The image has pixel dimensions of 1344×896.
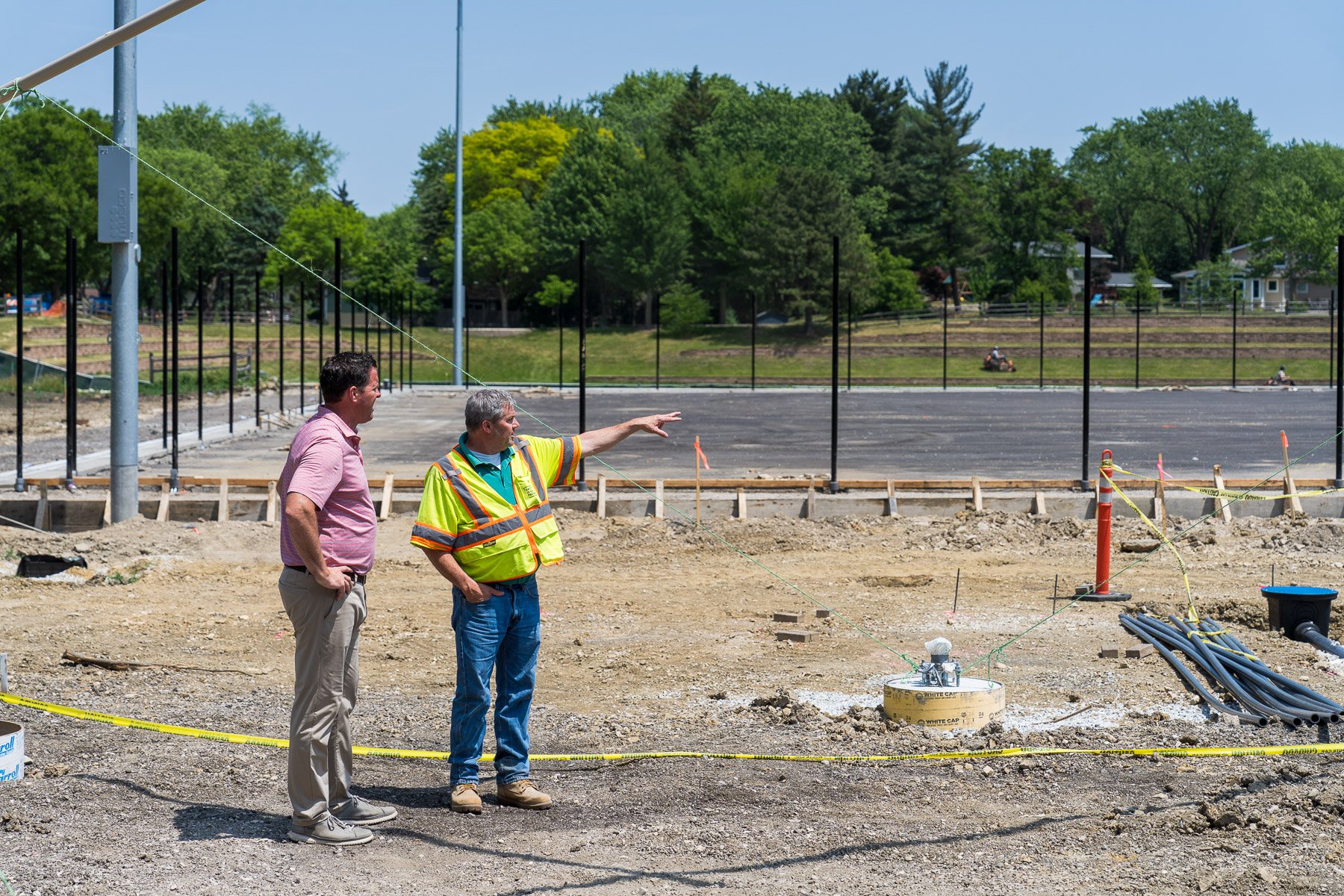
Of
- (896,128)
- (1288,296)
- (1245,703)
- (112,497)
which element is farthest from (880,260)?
(1245,703)

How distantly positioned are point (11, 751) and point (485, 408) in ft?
8.73

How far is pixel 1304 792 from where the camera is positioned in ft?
20.4

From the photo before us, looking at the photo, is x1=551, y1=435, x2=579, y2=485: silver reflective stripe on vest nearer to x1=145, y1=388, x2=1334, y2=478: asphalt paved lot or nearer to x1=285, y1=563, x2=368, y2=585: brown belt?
x1=285, y1=563, x2=368, y2=585: brown belt

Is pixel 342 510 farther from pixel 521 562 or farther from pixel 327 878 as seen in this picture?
pixel 327 878

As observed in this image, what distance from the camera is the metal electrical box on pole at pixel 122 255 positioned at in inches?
547

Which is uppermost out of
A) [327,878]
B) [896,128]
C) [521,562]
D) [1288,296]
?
[896,128]

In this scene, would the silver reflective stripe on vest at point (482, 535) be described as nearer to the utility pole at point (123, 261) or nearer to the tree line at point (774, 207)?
the utility pole at point (123, 261)

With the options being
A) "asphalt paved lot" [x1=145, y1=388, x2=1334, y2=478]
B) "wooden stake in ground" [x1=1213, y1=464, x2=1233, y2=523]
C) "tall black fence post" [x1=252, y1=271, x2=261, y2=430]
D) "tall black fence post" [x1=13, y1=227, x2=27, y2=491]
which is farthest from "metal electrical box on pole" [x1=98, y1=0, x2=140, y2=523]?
"wooden stake in ground" [x1=1213, y1=464, x2=1233, y2=523]

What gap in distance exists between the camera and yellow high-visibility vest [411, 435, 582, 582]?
20.0 ft

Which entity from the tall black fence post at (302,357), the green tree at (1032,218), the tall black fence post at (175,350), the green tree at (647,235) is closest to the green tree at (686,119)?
the green tree at (647,235)

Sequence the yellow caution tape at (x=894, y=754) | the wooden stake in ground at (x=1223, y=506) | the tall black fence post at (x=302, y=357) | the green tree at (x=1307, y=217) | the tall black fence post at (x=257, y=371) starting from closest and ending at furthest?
the yellow caution tape at (x=894, y=754), the wooden stake in ground at (x=1223, y=506), the tall black fence post at (x=302, y=357), the tall black fence post at (x=257, y=371), the green tree at (x=1307, y=217)

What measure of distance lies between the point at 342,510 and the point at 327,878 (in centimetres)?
142

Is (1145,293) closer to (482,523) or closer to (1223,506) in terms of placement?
(1223,506)

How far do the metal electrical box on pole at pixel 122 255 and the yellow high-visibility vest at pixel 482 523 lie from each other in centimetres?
869
